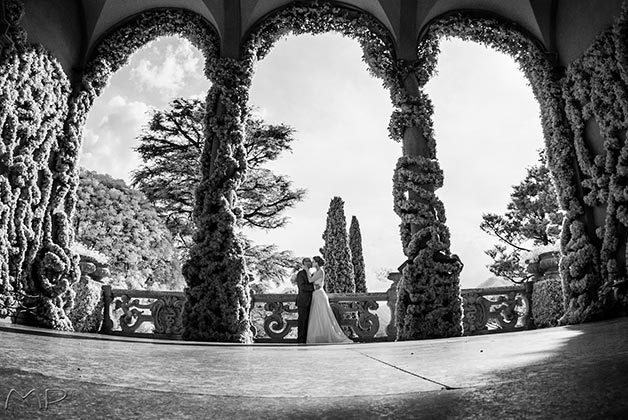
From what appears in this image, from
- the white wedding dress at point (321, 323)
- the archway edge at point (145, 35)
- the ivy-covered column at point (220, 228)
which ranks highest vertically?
the archway edge at point (145, 35)

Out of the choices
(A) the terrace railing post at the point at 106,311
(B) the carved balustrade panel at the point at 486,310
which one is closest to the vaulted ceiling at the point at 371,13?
(A) the terrace railing post at the point at 106,311

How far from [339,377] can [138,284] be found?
517 inches

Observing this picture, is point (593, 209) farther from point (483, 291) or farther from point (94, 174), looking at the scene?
point (94, 174)

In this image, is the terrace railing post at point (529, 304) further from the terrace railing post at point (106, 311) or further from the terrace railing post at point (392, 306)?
the terrace railing post at point (106, 311)

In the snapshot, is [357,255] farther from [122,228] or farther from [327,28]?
[327,28]

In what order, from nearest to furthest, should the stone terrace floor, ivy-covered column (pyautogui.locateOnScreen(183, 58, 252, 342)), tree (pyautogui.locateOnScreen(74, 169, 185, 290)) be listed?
the stone terrace floor
ivy-covered column (pyautogui.locateOnScreen(183, 58, 252, 342))
tree (pyautogui.locateOnScreen(74, 169, 185, 290))

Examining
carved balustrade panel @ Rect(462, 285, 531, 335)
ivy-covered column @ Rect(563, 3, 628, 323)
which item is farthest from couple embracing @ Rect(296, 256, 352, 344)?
ivy-covered column @ Rect(563, 3, 628, 323)

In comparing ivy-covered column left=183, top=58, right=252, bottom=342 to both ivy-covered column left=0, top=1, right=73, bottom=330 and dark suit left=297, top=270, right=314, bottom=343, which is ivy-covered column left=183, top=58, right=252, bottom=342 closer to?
dark suit left=297, top=270, right=314, bottom=343

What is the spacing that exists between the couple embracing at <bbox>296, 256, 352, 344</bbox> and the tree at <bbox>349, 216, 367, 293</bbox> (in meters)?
9.79

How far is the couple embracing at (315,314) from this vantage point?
739 centimetres

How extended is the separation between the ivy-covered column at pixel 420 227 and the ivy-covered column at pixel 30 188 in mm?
5110

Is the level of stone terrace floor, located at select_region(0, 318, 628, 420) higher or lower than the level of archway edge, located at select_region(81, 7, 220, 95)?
lower

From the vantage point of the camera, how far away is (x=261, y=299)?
794cm

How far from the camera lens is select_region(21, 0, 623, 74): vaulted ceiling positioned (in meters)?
7.23
